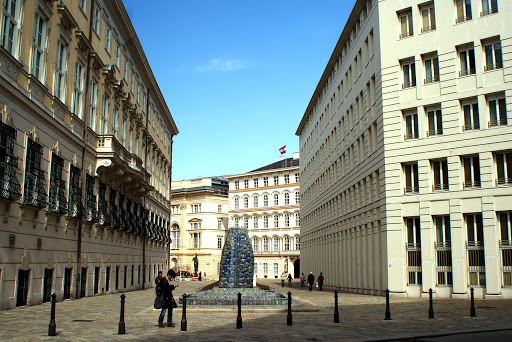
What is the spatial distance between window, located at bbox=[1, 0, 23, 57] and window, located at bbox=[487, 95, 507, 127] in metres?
23.7

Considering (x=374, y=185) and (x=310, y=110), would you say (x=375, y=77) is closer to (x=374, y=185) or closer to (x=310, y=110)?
(x=374, y=185)

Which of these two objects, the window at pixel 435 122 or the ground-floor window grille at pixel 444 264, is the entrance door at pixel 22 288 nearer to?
the ground-floor window grille at pixel 444 264

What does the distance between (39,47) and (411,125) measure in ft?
69.5

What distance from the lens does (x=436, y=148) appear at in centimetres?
3119

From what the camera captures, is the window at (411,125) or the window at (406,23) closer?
the window at (411,125)

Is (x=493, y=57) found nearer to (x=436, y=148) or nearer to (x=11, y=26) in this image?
(x=436, y=148)

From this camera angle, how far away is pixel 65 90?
81.0ft

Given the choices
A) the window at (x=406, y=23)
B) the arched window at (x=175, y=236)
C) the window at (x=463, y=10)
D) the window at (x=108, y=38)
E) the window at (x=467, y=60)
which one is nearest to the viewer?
the window at (x=467, y=60)

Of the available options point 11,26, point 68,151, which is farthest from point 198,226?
point 11,26

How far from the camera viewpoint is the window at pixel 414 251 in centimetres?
3139

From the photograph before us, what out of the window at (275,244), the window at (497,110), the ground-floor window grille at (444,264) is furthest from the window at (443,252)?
the window at (275,244)

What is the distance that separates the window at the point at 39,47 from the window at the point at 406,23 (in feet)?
69.6

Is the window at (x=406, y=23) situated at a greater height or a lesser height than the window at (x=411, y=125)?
greater

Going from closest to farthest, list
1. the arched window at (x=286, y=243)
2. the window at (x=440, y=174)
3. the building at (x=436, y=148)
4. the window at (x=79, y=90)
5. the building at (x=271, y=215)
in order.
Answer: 1. the window at (x=79, y=90)
2. the building at (x=436, y=148)
3. the window at (x=440, y=174)
4. the building at (x=271, y=215)
5. the arched window at (x=286, y=243)
